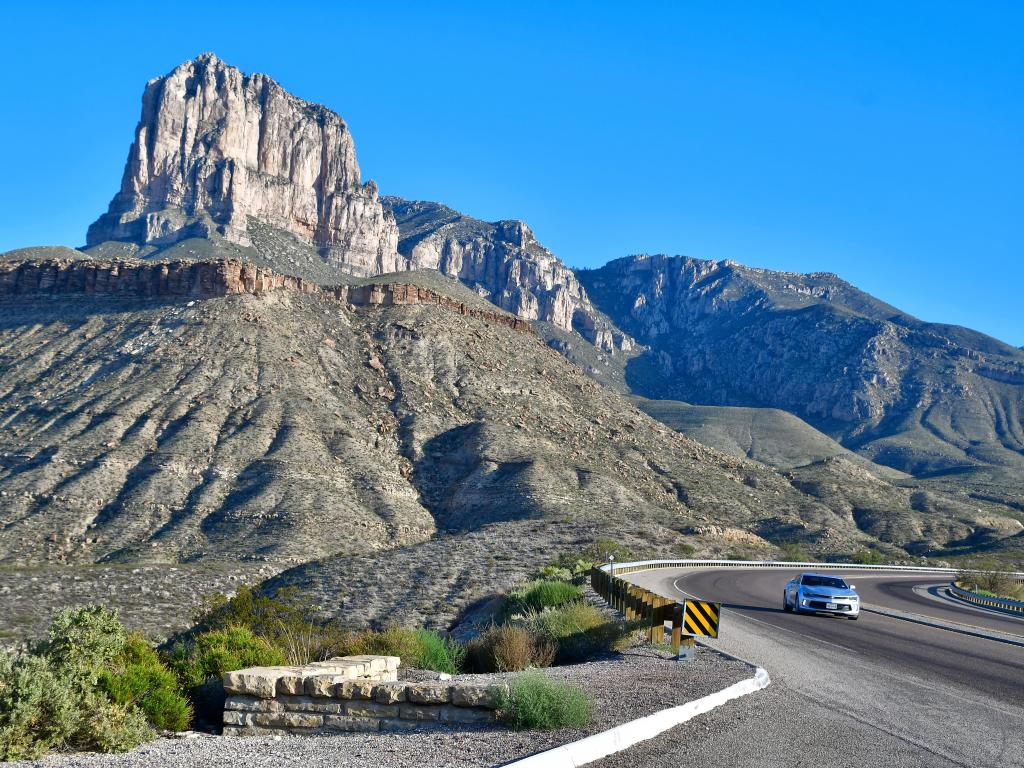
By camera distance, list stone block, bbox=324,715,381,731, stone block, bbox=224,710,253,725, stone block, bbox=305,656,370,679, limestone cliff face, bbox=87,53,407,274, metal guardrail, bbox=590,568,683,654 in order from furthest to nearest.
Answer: limestone cliff face, bbox=87,53,407,274
metal guardrail, bbox=590,568,683,654
stone block, bbox=305,656,370,679
stone block, bbox=224,710,253,725
stone block, bbox=324,715,381,731

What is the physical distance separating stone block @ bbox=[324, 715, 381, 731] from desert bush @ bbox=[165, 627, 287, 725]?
7.18 feet

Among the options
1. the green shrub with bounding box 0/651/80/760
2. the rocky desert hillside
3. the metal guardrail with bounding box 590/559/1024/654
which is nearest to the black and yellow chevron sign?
the metal guardrail with bounding box 590/559/1024/654

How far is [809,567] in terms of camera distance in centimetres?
5956

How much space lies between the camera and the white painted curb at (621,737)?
887 cm

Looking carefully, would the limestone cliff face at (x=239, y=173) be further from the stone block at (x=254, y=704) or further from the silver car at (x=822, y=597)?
the stone block at (x=254, y=704)

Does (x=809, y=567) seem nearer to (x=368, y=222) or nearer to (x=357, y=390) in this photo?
(x=357, y=390)

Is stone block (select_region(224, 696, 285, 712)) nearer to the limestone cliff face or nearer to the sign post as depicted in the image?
the sign post

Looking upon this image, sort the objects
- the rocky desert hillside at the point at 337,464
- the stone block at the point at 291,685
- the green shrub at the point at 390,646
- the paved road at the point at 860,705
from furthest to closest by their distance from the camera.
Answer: the rocky desert hillside at the point at 337,464, the green shrub at the point at 390,646, the stone block at the point at 291,685, the paved road at the point at 860,705

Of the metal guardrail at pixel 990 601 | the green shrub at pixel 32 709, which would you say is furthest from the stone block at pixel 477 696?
the metal guardrail at pixel 990 601

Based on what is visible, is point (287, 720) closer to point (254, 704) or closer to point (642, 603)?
point (254, 704)

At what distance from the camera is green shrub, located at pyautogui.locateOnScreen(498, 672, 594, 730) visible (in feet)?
34.2

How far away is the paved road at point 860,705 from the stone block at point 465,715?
1.95 m

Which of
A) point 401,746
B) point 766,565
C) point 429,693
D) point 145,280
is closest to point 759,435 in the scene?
point 766,565

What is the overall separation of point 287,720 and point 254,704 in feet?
1.65
